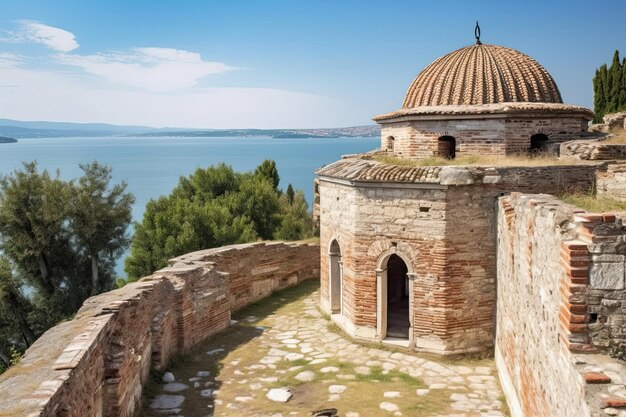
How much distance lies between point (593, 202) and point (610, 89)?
2367 centimetres

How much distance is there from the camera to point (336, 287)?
42.4 ft

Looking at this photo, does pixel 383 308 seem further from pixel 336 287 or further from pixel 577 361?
pixel 577 361

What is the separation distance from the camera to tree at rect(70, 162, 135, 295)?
80.6 feet

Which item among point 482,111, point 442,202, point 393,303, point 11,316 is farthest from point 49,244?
point 482,111

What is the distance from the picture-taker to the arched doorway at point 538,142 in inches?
485

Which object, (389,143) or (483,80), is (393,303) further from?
(483,80)

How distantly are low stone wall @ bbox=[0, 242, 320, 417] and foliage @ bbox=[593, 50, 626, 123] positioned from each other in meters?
21.2

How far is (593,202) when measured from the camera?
8.61 metres

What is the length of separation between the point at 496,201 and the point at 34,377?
8.34 metres

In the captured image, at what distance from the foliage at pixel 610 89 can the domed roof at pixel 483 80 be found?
16459 mm

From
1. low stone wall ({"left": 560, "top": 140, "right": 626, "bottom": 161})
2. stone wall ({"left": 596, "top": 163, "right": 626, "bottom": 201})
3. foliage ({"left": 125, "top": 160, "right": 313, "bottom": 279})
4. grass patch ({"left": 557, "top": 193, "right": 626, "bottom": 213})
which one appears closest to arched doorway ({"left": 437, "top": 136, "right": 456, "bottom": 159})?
low stone wall ({"left": 560, "top": 140, "right": 626, "bottom": 161})

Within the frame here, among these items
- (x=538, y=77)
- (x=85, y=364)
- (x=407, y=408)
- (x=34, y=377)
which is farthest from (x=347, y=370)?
(x=538, y=77)

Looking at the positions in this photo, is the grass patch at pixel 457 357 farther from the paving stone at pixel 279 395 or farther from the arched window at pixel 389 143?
the arched window at pixel 389 143

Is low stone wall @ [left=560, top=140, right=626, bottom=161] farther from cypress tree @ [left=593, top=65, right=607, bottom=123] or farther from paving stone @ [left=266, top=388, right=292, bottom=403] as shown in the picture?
cypress tree @ [left=593, top=65, right=607, bottom=123]
